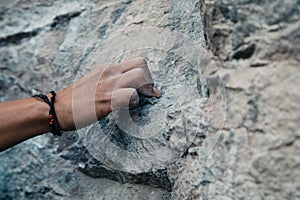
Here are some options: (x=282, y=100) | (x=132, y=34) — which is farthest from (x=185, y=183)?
(x=132, y=34)

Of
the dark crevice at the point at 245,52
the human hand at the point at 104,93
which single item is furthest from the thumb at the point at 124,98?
the dark crevice at the point at 245,52

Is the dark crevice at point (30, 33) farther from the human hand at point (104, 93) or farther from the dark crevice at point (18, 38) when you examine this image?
the human hand at point (104, 93)

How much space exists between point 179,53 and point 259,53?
0.93 ft

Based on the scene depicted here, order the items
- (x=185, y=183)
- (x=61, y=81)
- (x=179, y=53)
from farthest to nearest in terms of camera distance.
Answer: (x=61, y=81) → (x=179, y=53) → (x=185, y=183)

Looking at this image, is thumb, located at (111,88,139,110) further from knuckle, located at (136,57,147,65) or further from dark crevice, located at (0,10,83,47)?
dark crevice, located at (0,10,83,47)

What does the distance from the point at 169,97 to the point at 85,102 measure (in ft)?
0.51

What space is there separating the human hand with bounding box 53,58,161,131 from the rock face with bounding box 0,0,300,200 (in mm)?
38

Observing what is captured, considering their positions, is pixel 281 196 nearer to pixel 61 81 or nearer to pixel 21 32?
pixel 61 81

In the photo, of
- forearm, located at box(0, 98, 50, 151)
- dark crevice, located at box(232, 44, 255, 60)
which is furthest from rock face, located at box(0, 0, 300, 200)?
forearm, located at box(0, 98, 50, 151)

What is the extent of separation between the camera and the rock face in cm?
65

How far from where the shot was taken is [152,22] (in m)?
1.03

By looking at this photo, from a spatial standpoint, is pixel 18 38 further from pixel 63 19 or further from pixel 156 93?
pixel 156 93

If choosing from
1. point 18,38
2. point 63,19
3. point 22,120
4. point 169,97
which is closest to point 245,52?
point 169,97

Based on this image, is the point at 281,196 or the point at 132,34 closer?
the point at 281,196
